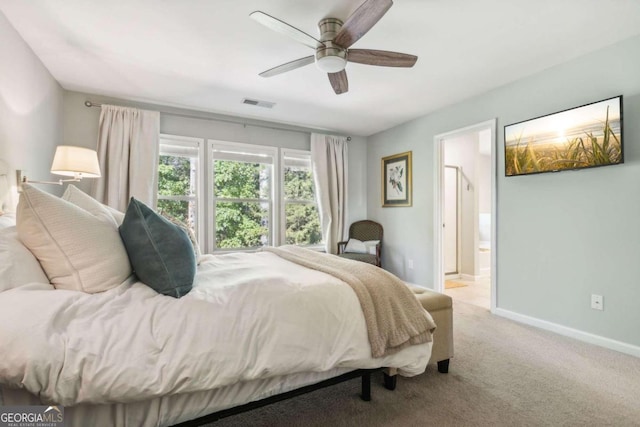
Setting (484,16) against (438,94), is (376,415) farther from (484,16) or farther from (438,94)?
(438,94)

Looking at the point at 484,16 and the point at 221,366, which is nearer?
the point at 221,366

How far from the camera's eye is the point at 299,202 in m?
4.76

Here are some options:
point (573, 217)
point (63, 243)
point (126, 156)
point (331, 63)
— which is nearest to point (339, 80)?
point (331, 63)

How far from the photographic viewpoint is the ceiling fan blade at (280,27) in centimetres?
175

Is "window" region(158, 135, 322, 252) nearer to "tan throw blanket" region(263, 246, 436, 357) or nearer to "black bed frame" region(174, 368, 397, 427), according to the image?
"tan throw blanket" region(263, 246, 436, 357)

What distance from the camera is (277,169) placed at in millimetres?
4543

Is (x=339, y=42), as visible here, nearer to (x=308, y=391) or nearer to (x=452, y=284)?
(x=308, y=391)

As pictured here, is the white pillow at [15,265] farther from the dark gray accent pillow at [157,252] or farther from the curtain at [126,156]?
the curtain at [126,156]

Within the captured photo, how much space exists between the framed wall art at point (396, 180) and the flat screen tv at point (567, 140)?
1493 millimetres

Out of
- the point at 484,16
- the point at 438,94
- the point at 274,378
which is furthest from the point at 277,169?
the point at 274,378

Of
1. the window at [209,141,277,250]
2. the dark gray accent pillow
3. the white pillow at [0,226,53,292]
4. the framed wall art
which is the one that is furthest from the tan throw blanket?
the framed wall art

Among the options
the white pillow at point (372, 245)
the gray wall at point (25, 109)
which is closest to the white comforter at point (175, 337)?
the gray wall at point (25, 109)

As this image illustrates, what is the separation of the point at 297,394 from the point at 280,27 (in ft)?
6.73

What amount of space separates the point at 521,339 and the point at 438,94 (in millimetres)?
2627
